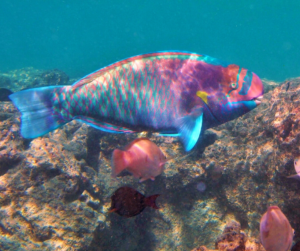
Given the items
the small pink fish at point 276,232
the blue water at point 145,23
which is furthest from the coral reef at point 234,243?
the blue water at point 145,23

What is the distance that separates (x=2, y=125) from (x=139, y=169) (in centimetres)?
336

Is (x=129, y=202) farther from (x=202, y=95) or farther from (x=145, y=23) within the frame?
(x=145, y=23)

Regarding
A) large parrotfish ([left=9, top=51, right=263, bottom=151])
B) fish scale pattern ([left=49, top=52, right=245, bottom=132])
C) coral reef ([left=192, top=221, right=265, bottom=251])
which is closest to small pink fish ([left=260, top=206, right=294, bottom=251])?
coral reef ([left=192, top=221, right=265, bottom=251])

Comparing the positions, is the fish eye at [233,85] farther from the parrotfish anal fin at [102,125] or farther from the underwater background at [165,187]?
the parrotfish anal fin at [102,125]

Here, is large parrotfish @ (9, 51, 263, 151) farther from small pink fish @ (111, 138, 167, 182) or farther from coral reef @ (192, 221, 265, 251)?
coral reef @ (192, 221, 265, 251)

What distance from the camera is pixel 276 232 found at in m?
1.39

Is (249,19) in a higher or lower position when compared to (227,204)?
higher

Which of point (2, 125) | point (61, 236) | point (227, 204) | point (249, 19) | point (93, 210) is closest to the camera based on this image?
point (61, 236)

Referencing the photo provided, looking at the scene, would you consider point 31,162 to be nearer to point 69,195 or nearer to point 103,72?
point 69,195

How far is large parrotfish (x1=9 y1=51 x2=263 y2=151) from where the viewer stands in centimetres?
182

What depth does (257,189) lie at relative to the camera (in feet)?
8.26

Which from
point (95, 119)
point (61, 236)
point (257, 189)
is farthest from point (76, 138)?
point (257, 189)

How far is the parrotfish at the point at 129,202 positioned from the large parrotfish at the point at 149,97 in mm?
603

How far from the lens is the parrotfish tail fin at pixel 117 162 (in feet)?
5.83
